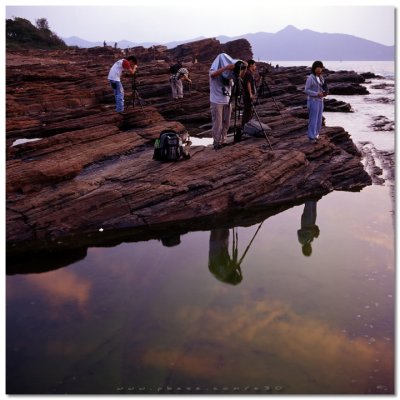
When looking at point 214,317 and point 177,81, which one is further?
point 177,81

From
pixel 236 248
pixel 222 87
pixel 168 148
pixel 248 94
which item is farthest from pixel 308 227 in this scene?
pixel 248 94

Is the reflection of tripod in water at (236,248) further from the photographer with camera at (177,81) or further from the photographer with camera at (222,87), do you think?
the photographer with camera at (177,81)

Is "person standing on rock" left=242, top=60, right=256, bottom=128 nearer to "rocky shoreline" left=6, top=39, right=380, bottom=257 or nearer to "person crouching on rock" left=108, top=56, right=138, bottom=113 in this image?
"rocky shoreline" left=6, top=39, right=380, bottom=257

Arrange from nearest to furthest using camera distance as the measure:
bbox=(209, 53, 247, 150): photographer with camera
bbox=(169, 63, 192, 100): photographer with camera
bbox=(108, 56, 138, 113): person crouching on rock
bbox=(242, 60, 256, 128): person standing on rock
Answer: bbox=(209, 53, 247, 150): photographer with camera, bbox=(242, 60, 256, 128): person standing on rock, bbox=(108, 56, 138, 113): person crouching on rock, bbox=(169, 63, 192, 100): photographer with camera

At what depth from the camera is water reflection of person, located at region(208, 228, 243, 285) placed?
7848 mm

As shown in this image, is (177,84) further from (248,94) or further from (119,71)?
(248,94)

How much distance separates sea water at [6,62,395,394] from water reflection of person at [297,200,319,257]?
61mm

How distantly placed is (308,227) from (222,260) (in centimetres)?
286

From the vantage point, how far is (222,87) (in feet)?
41.2

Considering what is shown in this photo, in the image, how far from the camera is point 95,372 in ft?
16.8

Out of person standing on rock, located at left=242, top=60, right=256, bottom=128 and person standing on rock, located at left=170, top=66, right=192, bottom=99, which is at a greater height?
person standing on rock, located at left=170, top=66, right=192, bottom=99

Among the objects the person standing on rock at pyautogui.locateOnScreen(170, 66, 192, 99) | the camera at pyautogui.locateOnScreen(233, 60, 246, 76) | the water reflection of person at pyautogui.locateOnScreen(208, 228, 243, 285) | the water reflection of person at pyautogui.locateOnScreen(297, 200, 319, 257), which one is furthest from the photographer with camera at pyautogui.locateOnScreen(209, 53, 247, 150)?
the person standing on rock at pyautogui.locateOnScreen(170, 66, 192, 99)

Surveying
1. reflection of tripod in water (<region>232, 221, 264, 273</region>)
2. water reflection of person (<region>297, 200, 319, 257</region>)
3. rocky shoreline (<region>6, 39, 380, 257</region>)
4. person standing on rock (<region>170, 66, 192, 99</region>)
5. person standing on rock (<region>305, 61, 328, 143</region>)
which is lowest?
reflection of tripod in water (<region>232, 221, 264, 273</region>)

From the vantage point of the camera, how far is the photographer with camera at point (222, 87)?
1196cm
